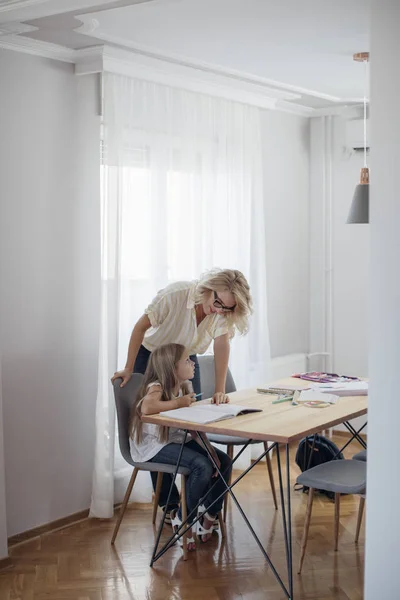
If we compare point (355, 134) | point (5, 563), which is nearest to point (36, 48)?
point (5, 563)

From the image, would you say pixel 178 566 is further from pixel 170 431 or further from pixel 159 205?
pixel 159 205

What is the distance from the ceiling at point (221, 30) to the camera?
11.6ft

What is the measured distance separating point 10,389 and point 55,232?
0.87 m

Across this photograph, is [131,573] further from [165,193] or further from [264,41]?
[264,41]

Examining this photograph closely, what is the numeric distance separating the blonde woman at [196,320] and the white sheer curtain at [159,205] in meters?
0.36

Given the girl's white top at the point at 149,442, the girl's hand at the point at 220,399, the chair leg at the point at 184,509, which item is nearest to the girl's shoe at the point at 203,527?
the chair leg at the point at 184,509

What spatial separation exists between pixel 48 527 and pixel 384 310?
258 centimetres

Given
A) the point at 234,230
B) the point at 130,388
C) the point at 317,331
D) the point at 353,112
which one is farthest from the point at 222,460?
the point at 353,112

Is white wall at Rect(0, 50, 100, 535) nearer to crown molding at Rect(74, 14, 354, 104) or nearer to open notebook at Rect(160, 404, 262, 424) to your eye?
crown molding at Rect(74, 14, 354, 104)

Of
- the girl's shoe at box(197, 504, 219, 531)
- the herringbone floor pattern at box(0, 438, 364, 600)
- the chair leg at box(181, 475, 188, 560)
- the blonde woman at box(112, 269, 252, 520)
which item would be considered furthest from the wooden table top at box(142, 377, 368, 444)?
the herringbone floor pattern at box(0, 438, 364, 600)

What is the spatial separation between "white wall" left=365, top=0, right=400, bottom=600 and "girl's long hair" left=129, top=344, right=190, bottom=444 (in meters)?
1.46

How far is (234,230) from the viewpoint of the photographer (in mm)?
5512

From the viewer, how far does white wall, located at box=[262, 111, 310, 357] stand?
6.22 m

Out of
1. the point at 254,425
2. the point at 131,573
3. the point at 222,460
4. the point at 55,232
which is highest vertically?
the point at 55,232
